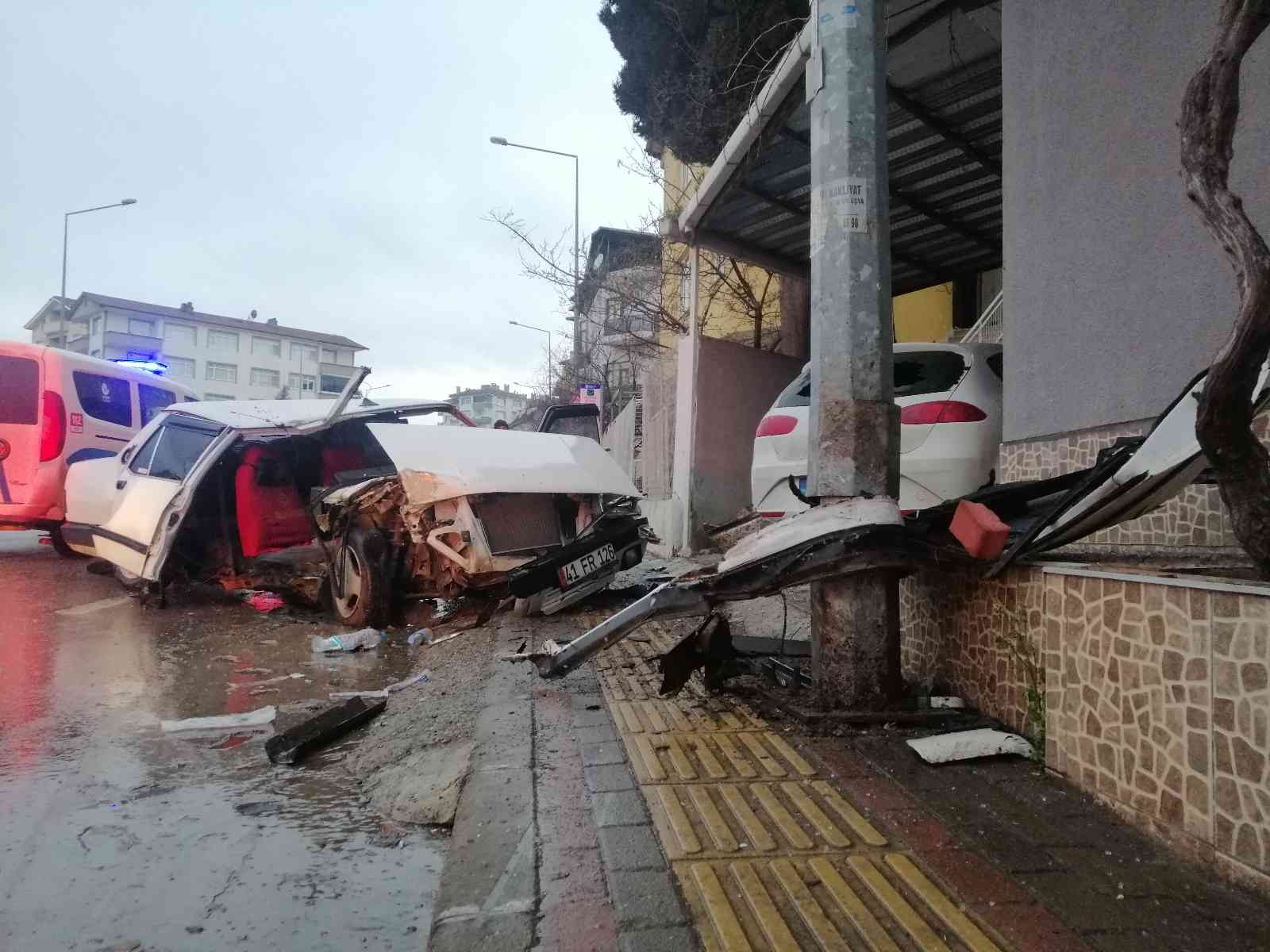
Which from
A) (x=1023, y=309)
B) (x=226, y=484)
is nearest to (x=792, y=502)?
(x=1023, y=309)

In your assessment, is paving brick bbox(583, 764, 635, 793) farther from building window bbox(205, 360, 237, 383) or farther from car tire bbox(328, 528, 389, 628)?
building window bbox(205, 360, 237, 383)

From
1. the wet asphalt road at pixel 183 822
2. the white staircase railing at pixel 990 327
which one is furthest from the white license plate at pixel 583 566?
the white staircase railing at pixel 990 327

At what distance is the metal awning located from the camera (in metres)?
6.30

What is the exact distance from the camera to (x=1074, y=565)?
292cm

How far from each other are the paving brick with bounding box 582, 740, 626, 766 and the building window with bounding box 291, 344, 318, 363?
246ft

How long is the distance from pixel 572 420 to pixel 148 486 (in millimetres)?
3993

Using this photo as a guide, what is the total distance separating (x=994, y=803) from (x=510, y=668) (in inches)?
117

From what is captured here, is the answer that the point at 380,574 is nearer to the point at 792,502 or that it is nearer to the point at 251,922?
the point at 792,502

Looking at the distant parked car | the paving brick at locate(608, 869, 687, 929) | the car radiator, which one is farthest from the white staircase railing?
the paving brick at locate(608, 869, 687, 929)

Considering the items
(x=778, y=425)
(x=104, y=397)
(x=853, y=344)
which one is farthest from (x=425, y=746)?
(x=104, y=397)

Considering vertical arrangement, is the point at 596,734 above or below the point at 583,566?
below

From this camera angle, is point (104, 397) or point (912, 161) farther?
point (104, 397)

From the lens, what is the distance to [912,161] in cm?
789

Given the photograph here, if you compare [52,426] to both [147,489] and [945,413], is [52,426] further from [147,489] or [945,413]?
[945,413]
